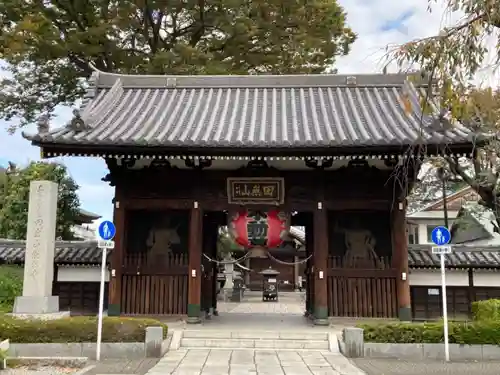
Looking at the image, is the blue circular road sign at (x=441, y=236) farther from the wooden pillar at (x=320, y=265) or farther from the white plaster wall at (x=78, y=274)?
the white plaster wall at (x=78, y=274)

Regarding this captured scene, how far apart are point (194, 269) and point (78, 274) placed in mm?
3556

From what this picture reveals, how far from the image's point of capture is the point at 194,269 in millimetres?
12359

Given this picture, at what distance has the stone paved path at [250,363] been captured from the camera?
26.2 ft

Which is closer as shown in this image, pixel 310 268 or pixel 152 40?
pixel 310 268

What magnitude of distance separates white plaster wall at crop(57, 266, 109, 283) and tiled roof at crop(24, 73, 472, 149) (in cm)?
397

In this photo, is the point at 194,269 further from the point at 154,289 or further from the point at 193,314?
the point at 154,289

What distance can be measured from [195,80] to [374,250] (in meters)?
8.07

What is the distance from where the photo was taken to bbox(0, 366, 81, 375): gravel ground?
7694 mm

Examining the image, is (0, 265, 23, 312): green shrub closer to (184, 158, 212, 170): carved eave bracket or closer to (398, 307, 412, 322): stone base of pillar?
(184, 158, 212, 170): carved eave bracket

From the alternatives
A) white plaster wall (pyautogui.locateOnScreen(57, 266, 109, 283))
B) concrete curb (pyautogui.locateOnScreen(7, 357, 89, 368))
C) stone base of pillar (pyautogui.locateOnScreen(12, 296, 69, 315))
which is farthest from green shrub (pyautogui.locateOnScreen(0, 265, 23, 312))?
concrete curb (pyautogui.locateOnScreen(7, 357, 89, 368))

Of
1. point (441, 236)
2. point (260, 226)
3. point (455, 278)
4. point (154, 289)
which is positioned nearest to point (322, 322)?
point (260, 226)

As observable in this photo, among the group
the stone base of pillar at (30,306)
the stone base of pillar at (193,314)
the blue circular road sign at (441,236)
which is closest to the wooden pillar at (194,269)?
the stone base of pillar at (193,314)

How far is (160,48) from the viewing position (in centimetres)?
2205

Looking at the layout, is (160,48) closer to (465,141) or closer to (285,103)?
(285,103)
